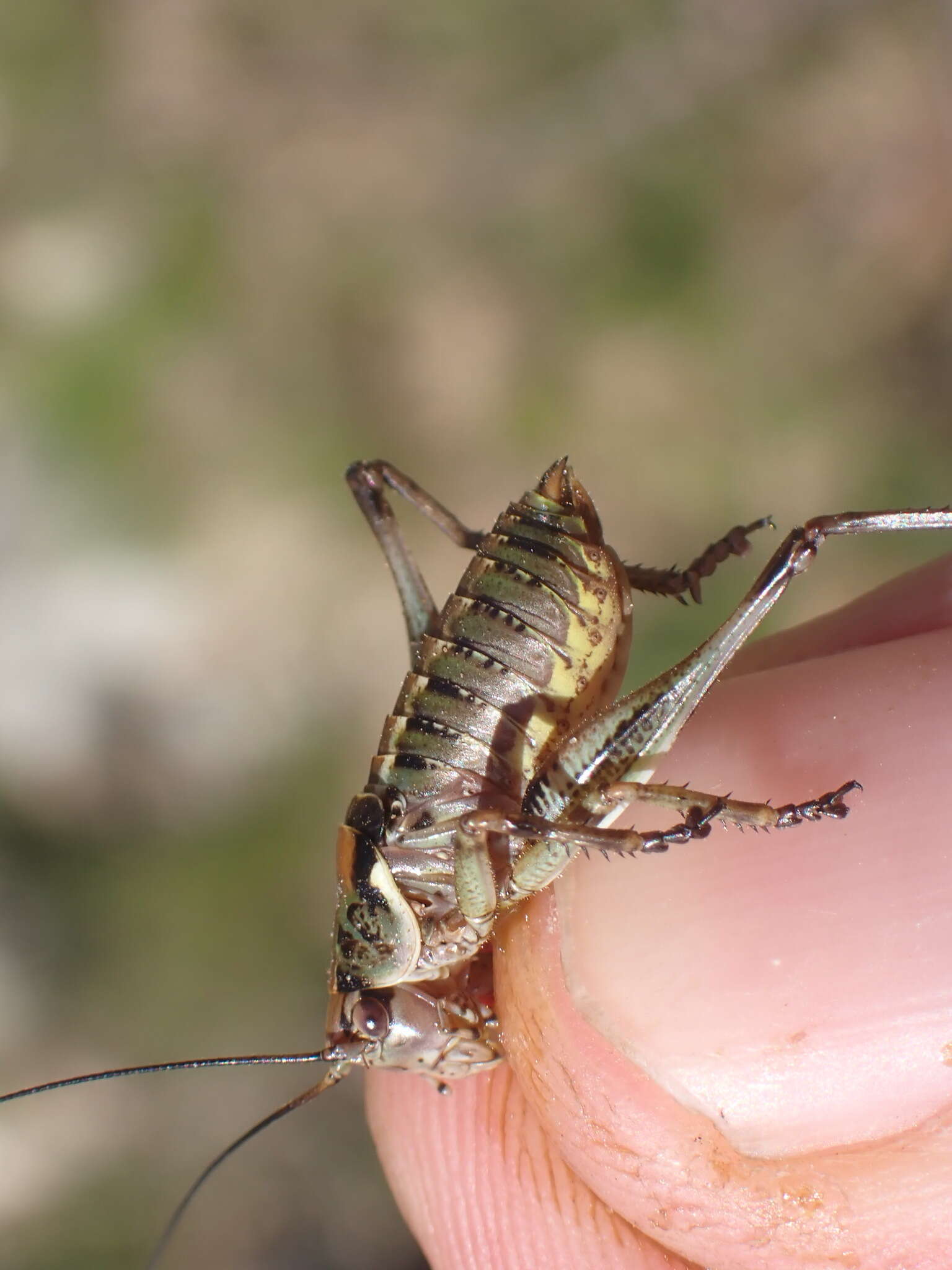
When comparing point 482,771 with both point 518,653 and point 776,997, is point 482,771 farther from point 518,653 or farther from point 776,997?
point 776,997

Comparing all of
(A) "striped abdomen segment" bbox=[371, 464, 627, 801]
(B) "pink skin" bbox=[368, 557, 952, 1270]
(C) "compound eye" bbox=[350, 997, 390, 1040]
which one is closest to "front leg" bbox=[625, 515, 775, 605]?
(A) "striped abdomen segment" bbox=[371, 464, 627, 801]

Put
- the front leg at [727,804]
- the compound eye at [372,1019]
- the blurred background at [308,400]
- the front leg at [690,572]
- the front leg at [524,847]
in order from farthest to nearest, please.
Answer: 1. the blurred background at [308,400]
2. the front leg at [690,572]
3. the compound eye at [372,1019]
4. the front leg at [524,847]
5. the front leg at [727,804]

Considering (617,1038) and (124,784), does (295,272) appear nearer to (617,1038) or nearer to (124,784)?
(124,784)

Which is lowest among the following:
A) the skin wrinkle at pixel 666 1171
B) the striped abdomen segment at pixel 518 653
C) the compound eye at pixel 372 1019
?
the skin wrinkle at pixel 666 1171

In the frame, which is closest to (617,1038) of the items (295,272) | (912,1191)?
(912,1191)

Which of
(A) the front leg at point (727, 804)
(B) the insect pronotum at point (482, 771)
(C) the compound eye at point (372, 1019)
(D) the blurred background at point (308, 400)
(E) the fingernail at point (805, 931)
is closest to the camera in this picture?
(E) the fingernail at point (805, 931)

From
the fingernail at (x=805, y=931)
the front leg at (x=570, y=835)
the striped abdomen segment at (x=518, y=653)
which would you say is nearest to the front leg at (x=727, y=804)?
the front leg at (x=570, y=835)

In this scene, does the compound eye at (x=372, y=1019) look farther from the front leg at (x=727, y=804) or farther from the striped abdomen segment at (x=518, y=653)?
the front leg at (x=727, y=804)

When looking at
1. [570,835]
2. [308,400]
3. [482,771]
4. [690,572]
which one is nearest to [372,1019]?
[482,771]
